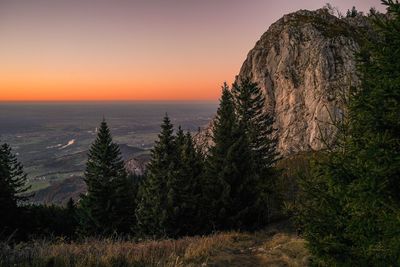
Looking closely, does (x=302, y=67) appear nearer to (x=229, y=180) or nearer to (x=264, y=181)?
(x=264, y=181)

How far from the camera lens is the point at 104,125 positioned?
132ft

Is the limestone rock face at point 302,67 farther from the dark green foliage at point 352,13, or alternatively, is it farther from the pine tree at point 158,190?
the pine tree at point 158,190

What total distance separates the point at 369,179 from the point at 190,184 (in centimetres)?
2508

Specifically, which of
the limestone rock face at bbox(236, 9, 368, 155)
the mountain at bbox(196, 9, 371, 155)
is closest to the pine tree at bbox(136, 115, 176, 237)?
the mountain at bbox(196, 9, 371, 155)

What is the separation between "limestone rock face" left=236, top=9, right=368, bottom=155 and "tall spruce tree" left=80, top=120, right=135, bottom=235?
81257 millimetres

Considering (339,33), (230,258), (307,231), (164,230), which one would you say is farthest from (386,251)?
(339,33)

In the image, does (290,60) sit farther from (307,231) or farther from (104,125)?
(307,231)

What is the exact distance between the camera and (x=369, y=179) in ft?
18.5

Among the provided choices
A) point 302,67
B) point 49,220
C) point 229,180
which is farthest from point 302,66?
point 229,180

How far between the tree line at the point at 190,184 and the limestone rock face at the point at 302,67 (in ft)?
262

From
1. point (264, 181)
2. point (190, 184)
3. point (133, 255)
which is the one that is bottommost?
point (264, 181)

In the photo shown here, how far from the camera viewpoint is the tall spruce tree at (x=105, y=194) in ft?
122

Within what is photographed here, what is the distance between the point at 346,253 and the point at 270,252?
14.6 ft

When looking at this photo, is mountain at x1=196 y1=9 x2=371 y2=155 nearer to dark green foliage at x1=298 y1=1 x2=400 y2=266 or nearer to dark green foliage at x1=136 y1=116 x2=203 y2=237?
dark green foliage at x1=136 y1=116 x2=203 y2=237
